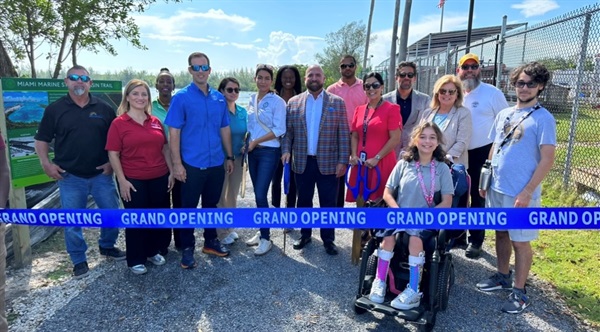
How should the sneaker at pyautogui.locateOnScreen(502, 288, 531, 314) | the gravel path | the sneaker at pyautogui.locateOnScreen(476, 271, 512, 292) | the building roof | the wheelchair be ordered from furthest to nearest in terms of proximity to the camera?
the building roof
the sneaker at pyautogui.locateOnScreen(476, 271, 512, 292)
the sneaker at pyautogui.locateOnScreen(502, 288, 531, 314)
the gravel path
the wheelchair

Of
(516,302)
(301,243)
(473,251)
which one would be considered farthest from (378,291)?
(473,251)

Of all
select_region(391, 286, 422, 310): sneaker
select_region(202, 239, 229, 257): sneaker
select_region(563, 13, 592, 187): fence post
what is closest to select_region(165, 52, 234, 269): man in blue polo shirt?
select_region(202, 239, 229, 257): sneaker

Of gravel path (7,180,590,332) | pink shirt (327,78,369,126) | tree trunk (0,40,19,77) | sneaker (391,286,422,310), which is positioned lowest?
gravel path (7,180,590,332)

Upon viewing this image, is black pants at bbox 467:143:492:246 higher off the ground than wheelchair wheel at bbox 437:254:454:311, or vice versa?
black pants at bbox 467:143:492:246

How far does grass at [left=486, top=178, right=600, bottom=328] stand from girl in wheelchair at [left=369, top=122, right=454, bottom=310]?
152 centimetres

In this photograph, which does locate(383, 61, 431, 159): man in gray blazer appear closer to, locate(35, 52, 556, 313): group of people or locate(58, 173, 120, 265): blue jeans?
locate(35, 52, 556, 313): group of people

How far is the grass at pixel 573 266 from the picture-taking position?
11.3 ft

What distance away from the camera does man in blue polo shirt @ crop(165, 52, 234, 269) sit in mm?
3814

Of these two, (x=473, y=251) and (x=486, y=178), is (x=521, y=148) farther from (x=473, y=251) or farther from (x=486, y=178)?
(x=473, y=251)

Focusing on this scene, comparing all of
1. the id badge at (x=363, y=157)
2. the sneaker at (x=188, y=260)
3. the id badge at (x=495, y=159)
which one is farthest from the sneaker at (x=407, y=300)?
the sneaker at (x=188, y=260)

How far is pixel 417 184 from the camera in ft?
10.9

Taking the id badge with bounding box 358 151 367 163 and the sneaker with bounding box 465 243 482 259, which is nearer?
the id badge with bounding box 358 151 367 163

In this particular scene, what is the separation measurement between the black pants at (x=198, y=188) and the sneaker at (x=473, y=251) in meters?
2.85

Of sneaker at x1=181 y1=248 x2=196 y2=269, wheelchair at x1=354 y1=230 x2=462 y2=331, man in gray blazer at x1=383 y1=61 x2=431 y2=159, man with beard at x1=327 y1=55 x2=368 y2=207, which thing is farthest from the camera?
man with beard at x1=327 y1=55 x2=368 y2=207
